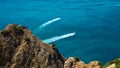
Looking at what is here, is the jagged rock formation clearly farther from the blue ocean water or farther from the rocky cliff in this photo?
the blue ocean water

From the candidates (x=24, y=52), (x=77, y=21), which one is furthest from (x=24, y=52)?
(x=77, y=21)

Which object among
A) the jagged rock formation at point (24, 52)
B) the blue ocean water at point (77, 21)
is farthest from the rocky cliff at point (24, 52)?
the blue ocean water at point (77, 21)

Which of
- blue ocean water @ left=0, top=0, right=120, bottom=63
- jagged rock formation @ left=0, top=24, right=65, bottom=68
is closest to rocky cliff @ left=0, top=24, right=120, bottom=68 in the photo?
jagged rock formation @ left=0, top=24, right=65, bottom=68

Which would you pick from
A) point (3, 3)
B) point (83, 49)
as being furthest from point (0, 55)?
point (3, 3)

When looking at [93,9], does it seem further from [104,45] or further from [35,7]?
[104,45]

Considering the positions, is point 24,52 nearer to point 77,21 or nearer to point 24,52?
point 24,52

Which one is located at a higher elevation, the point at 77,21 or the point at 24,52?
the point at 77,21
